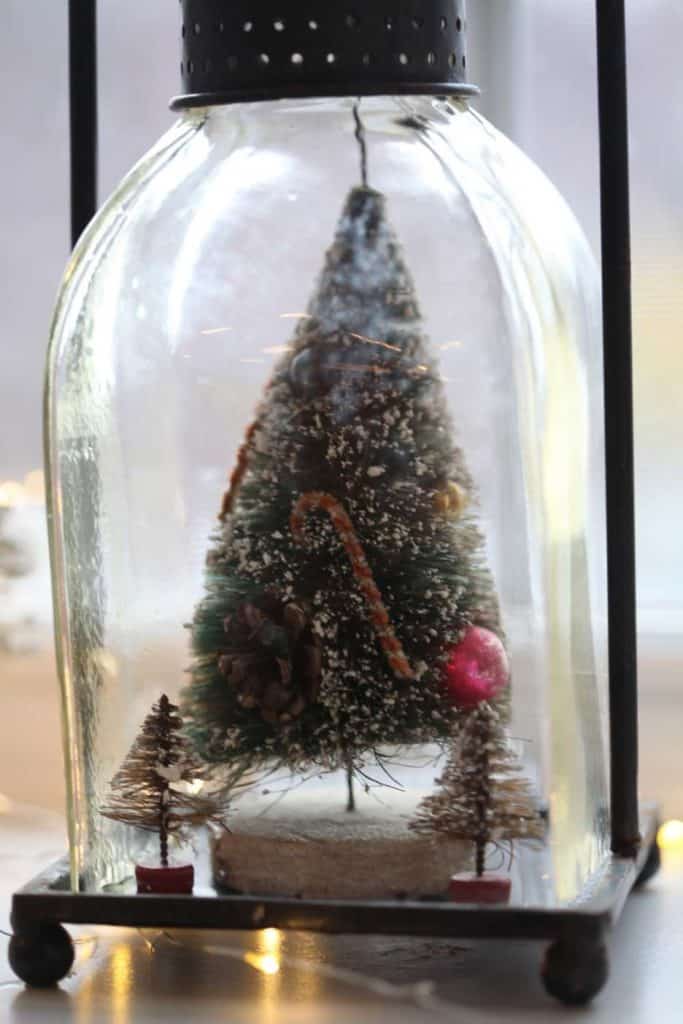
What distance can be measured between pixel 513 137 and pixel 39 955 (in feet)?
3.55

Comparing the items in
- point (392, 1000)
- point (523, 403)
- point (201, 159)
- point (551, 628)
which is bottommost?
point (392, 1000)

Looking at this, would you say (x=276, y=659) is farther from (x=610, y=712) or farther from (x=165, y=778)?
(x=610, y=712)

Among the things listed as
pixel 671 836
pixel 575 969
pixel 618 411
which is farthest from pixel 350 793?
pixel 671 836

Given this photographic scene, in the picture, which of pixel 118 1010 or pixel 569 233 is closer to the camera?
pixel 118 1010

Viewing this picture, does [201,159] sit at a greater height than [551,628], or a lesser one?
greater

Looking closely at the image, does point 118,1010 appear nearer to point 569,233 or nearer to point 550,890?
point 550,890

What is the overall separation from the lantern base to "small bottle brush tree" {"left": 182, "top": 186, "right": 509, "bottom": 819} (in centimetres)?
9

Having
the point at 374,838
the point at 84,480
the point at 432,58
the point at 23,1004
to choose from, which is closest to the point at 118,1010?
the point at 23,1004

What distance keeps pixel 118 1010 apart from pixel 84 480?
283 millimetres

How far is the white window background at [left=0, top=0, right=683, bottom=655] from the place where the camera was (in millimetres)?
1705

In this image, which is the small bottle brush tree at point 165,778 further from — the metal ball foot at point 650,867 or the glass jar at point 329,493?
the metal ball foot at point 650,867

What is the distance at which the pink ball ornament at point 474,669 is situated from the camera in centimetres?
94

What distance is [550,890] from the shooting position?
94 centimetres

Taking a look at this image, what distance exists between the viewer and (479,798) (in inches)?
36.7
